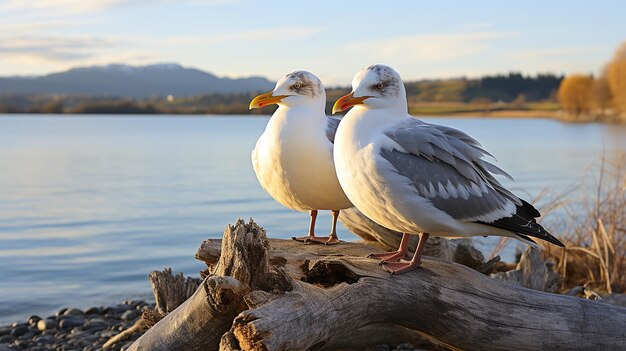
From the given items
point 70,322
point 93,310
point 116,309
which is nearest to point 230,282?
point 70,322

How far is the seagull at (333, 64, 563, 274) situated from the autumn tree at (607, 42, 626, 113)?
69.1 metres

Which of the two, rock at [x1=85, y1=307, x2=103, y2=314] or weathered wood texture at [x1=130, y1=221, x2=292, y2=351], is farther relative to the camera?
rock at [x1=85, y1=307, x2=103, y2=314]

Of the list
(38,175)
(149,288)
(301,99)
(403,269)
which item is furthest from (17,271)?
(38,175)


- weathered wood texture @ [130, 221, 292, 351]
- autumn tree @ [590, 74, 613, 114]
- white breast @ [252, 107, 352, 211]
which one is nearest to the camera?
weathered wood texture @ [130, 221, 292, 351]

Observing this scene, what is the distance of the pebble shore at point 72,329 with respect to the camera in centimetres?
846

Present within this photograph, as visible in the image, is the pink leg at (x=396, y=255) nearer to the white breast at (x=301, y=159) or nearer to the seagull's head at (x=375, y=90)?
the white breast at (x=301, y=159)

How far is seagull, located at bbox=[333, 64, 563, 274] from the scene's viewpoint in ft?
16.2

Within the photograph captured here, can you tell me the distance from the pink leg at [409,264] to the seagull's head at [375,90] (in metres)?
0.91

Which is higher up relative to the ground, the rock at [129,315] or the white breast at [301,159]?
the white breast at [301,159]

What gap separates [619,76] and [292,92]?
7058 cm

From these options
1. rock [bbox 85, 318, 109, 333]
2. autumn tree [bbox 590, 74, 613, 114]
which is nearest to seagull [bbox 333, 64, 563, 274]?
rock [bbox 85, 318, 109, 333]

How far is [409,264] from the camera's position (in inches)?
207

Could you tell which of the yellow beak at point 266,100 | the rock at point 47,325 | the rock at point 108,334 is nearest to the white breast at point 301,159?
the yellow beak at point 266,100

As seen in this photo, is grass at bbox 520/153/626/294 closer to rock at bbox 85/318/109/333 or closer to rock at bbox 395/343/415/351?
rock at bbox 395/343/415/351
